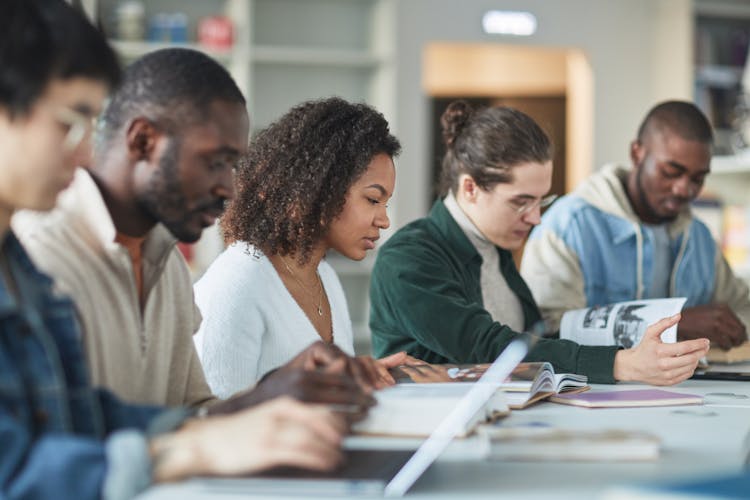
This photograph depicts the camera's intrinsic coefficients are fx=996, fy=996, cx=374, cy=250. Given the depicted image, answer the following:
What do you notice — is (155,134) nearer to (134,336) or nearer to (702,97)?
(134,336)

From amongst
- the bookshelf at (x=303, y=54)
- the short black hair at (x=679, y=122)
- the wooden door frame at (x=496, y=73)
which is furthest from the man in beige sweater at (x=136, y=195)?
the wooden door frame at (x=496, y=73)

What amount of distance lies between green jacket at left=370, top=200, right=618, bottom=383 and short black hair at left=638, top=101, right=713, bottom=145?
0.88 meters

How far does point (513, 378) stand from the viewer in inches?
66.1

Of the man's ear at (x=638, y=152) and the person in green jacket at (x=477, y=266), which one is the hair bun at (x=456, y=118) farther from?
the man's ear at (x=638, y=152)

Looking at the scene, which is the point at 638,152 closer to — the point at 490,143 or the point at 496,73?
the point at 490,143

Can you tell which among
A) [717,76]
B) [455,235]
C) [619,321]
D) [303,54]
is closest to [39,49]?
[455,235]

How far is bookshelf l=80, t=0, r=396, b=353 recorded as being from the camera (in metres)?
4.58

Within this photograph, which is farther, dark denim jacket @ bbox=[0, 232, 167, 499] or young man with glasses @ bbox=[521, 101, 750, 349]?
young man with glasses @ bbox=[521, 101, 750, 349]

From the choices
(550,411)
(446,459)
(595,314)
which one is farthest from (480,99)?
(446,459)

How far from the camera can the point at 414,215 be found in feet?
16.7

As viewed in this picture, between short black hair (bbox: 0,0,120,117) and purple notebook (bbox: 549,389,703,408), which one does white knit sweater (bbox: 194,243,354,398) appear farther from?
short black hair (bbox: 0,0,120,117)

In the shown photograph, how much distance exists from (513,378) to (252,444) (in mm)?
786

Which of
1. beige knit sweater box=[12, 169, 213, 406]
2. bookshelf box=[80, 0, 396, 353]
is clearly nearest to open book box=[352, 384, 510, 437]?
beige knit sweater box=[12, 169, 213, 406]

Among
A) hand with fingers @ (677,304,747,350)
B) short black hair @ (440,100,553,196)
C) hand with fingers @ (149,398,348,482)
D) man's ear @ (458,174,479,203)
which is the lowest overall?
hand with fingers @ (677,304,747,350)
